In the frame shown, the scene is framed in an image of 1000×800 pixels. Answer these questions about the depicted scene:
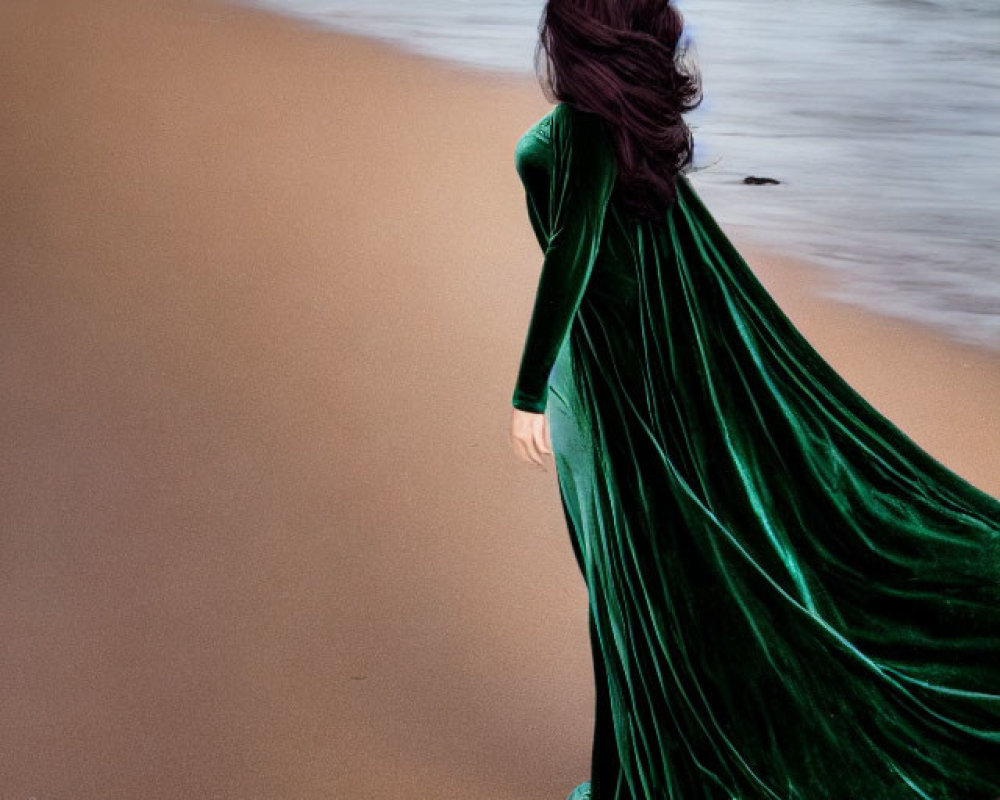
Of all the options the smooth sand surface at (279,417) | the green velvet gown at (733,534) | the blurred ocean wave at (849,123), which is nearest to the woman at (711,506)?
the green velvet gown at (733,534)

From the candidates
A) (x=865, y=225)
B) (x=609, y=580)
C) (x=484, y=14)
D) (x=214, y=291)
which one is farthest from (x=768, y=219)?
(x=609, y=580)

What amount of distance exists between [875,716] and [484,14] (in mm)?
2458

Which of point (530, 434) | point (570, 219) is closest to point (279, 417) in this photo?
point (530, 434)

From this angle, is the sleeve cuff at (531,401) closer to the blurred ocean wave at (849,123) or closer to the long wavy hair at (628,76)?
the long wavy hair at (628,76)

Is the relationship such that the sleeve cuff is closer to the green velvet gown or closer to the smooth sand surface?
the green velvet gown

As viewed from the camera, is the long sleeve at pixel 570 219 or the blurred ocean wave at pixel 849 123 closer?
the long sleeve at pixel 570 219

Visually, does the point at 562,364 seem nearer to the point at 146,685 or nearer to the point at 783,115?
the point at 146,685

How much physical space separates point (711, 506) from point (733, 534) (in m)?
0.04

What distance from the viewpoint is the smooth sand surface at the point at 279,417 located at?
184 cm

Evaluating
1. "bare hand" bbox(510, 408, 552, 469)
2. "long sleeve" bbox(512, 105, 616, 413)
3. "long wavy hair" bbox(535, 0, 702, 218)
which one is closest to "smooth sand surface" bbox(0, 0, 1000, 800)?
"bare hand" bbox(510, 408, 552, 469)

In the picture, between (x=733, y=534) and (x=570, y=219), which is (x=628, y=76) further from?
(x=733, y=534)

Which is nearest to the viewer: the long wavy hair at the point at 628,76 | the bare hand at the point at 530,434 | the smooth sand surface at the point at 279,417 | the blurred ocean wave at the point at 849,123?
the long wavy hair at the point at 628,76

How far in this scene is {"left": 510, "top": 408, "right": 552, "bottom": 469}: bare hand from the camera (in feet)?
4.58

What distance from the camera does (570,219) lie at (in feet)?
4.26
